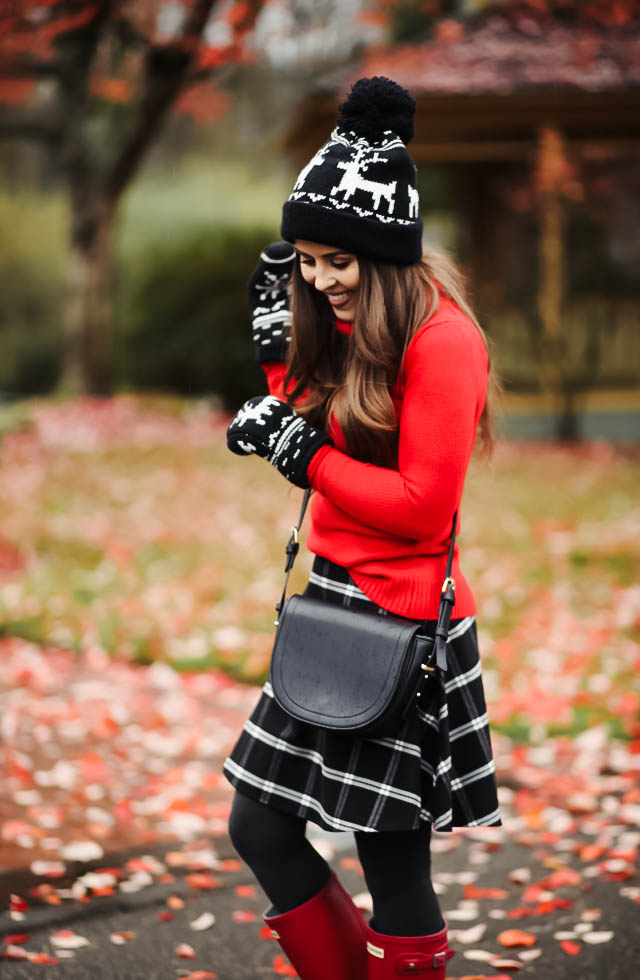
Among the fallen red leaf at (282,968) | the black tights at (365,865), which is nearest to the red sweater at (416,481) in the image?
the black tights at (365,865)

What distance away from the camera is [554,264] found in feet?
42.2

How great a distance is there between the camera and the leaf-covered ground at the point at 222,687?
3.28 metres

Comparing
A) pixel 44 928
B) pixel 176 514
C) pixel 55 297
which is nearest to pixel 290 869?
pixel 44 928

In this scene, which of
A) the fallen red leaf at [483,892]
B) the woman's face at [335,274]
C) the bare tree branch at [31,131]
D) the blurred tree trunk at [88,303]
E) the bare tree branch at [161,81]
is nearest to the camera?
the woman's face at [335,274]

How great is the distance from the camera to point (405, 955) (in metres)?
2.12

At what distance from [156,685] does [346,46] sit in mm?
20986

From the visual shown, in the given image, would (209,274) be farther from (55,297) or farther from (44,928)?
(44,928)

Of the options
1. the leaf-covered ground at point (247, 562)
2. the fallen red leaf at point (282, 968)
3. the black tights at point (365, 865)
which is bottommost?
the leaf-covered ground at point (247, 562)

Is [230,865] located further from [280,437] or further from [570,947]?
[280,437]

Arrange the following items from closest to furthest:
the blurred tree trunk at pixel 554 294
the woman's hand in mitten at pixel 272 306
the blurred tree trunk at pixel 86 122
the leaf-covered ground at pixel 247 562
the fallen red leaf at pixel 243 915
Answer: the woman's hand in mitten at pixel 272 306 < the fallen red leaf at pixel 243 915 < the leaf-covered ground at pixel 247 562 < the blurred tree trunk at pixel 554 294 < the blurred tree trunk at pixel 86 122

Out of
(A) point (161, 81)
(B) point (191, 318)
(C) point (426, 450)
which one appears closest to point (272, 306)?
(C) point (426, 450)

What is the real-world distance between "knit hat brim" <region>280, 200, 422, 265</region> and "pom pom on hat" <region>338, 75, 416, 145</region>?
0.56 feet

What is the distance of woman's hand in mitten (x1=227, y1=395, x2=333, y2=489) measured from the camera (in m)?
2.06

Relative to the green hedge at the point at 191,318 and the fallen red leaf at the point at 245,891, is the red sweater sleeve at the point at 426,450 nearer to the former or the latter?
the fallen red leaf at the point at 245,891
